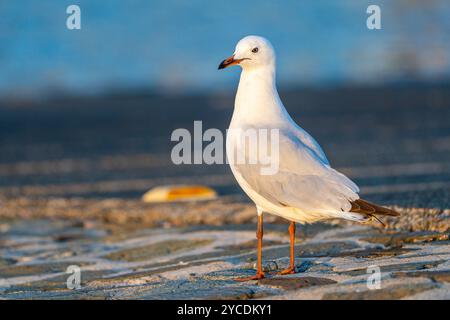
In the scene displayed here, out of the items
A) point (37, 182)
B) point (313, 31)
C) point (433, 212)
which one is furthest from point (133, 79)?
point (433, 212)

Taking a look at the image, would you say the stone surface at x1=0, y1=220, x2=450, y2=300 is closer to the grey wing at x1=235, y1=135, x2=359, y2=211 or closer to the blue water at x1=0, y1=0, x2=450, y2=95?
the grey wing at x1=235, y1=135, x2=359, y2=211

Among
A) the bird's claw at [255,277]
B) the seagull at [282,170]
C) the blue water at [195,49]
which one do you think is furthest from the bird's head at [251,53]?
the blue water at [195,49]

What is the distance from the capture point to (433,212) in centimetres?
602

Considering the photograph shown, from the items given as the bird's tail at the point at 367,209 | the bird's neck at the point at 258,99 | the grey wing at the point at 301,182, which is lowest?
the bird's tail at the point at 367,209

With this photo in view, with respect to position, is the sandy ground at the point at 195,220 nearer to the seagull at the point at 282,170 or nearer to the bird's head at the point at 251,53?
the seagull at the point at 282,170

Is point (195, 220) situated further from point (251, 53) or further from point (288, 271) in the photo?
point (288, 271)

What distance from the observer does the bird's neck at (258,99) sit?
508 centimetres

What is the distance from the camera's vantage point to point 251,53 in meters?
5.26

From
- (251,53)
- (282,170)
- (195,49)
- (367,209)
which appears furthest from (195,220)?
(195,49)

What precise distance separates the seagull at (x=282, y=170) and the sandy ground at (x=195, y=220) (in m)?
0.30

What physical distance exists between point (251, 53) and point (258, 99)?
31 centimetres

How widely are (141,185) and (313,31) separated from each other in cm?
2142

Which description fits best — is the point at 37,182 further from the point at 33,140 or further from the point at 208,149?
the point at 33,140

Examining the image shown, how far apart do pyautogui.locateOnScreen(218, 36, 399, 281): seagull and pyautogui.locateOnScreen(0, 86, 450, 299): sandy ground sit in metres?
0.30
